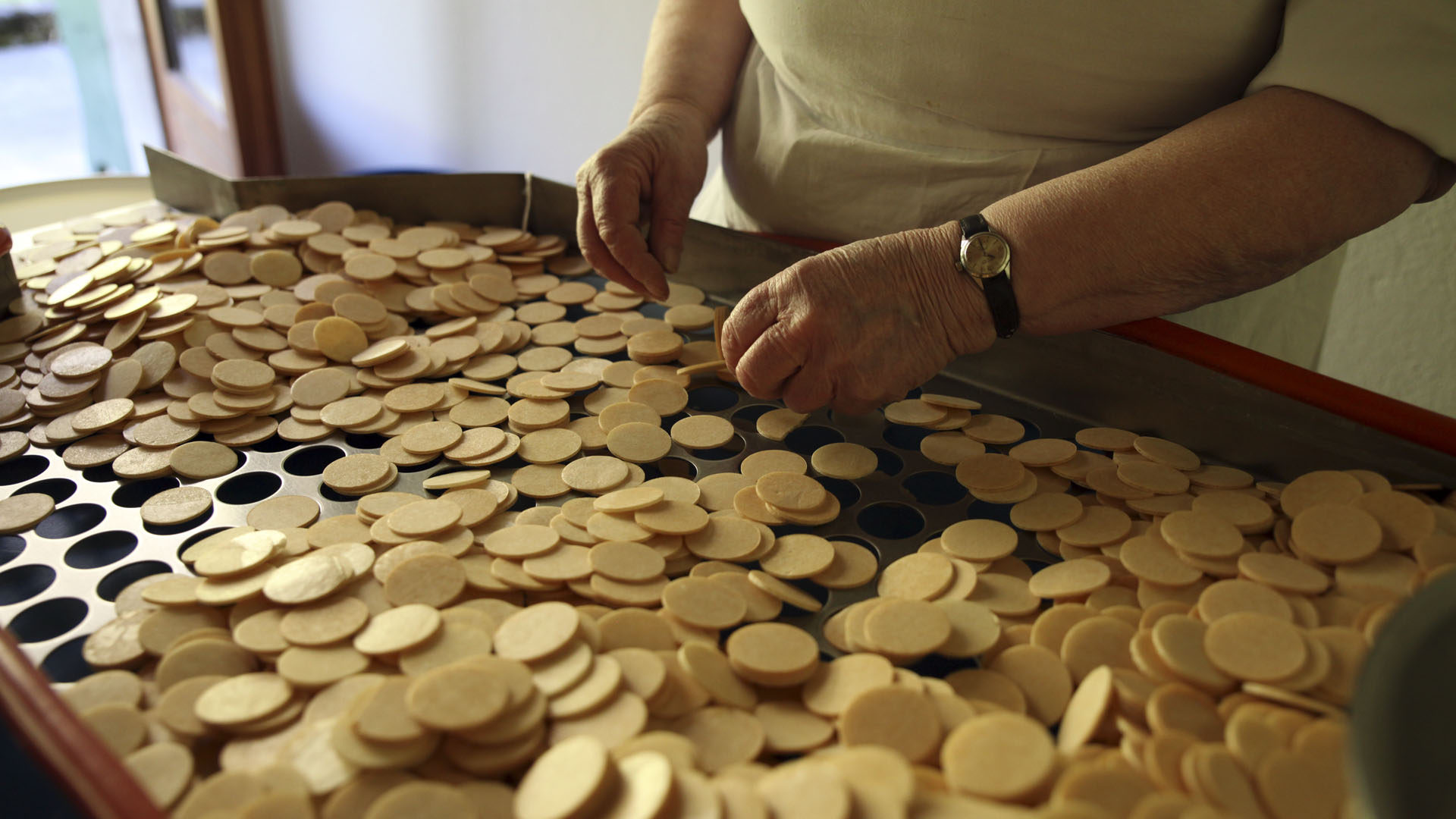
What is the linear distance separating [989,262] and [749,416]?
340mm

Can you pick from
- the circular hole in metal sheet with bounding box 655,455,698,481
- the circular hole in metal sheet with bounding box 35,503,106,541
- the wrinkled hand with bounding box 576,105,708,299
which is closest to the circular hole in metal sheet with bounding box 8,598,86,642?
the circular hole in metal sheet with bounding box 35,503,106,541

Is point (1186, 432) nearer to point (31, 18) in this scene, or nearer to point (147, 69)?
point (147, 69)

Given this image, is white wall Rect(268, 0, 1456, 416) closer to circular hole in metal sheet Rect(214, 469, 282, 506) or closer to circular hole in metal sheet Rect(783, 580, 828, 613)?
circular hole in metal sheet Rect(783, 580, 828, 613)

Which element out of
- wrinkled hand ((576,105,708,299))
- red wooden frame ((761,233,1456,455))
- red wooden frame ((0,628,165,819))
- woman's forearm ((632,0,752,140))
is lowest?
red wooden frame ((0,628,165,819))

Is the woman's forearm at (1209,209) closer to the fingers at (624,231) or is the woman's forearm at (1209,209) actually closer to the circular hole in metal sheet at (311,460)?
the fingers at (624,231)

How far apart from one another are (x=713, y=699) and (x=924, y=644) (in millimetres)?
180

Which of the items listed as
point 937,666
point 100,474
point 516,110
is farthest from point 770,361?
point 516,110

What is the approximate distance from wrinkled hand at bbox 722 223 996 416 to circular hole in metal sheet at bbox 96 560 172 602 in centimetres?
62

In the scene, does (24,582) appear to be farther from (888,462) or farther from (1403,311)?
(1403,311)

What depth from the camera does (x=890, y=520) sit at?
3.24 ft

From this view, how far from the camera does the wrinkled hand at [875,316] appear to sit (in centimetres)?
103

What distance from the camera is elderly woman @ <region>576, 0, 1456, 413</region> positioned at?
92 centimetres

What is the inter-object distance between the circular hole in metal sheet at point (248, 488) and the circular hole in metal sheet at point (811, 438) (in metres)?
0.57

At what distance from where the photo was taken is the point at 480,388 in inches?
46.1
